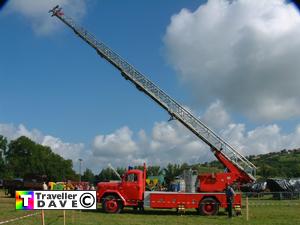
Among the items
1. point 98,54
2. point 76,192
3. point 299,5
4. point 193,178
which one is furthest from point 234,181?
point 299,5

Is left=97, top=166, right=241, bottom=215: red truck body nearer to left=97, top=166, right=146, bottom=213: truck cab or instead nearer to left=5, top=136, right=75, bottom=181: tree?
left=97, top=166, right=146, bottom=213: truck cab

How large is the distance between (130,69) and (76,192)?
26763mm

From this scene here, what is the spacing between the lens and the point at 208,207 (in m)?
26.4

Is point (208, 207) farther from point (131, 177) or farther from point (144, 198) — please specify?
point (131, 177)

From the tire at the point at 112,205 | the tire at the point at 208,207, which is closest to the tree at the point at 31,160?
the tire at the point at 112,205

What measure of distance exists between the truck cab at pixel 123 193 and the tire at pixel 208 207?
3.20 meters

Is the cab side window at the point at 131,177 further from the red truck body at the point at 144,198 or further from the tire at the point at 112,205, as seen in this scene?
the tire at the point at 112,205

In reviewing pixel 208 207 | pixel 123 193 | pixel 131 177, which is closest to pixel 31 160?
pixel 131 177

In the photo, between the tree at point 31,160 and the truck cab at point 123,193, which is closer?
the truck cab at point 123,193

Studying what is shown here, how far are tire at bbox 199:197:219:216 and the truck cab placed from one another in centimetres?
320

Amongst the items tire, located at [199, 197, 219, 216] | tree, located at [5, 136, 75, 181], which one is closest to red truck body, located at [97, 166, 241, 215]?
tire, located at [199, 197, 219, 216]

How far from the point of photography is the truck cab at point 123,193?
2728 centimetres

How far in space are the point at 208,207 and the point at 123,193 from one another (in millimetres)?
4541

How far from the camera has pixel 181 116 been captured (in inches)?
1503
